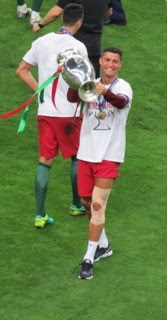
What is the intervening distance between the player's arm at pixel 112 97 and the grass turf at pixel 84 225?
1.58 metres

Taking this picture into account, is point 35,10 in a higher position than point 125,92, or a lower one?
lower

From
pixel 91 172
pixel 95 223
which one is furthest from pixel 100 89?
pixel 95 223

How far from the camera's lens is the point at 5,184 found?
10.5 metres

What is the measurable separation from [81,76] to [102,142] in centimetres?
84

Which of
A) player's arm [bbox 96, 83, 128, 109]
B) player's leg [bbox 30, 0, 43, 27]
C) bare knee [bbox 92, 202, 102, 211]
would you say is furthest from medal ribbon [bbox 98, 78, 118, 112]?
player's leg [bbox 30, 0, 43, 27]

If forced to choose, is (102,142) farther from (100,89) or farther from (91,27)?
(91,27)

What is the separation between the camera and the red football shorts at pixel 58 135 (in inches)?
367

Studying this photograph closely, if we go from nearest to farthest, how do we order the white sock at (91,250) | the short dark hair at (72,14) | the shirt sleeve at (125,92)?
1. the shirt sleeve at (125,92)
2. the white sock at (91,250)
3. the short dark hair at (72,14)

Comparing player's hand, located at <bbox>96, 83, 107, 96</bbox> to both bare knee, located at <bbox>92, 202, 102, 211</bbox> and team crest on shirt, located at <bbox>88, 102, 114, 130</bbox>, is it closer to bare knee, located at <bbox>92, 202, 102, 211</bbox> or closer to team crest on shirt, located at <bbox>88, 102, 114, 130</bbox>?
team crest on shirt, located at <bbox>88, 102, 114, 130</bbox>

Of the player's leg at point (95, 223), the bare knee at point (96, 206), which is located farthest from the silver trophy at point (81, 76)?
the bare knee at point (96, 206)

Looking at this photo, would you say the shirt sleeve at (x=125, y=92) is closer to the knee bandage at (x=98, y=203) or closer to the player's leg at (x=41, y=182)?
the knee bandage at (x=98, y=203)

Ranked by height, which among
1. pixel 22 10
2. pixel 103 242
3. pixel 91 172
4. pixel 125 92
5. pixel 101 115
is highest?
pixel 125 92

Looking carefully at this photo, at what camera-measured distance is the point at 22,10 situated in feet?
48.3

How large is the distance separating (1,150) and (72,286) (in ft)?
11.6
